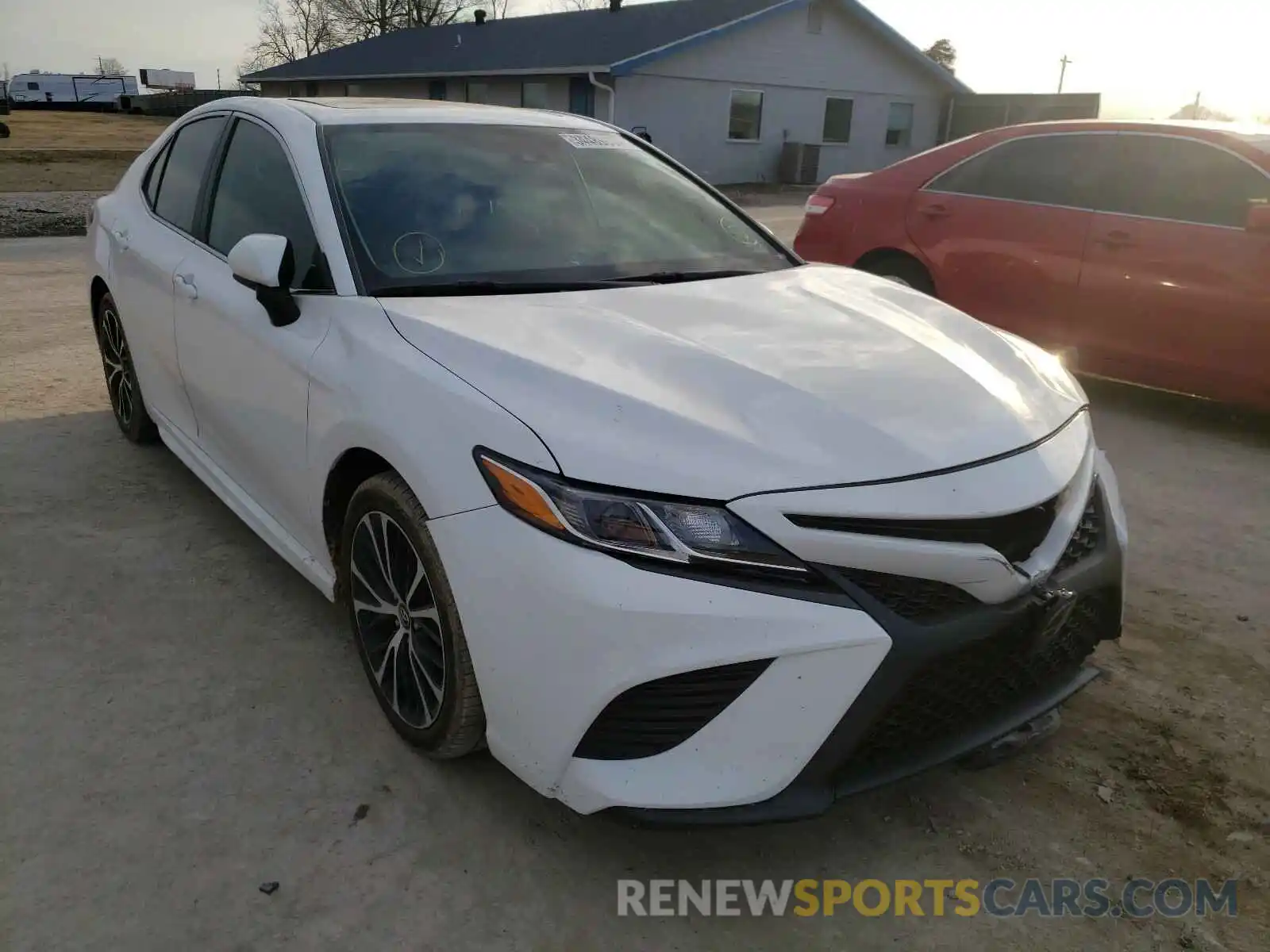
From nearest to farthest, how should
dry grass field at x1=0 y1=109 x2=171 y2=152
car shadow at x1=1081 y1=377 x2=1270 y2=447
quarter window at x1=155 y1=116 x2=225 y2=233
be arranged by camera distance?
quarter window at x1=155 y1=116 x2=225 y2=233, car shadow at x1=1081 y1=377 x2=1270 y2=447, dry grass field at x1=0 y1=109 x2=171 y2=152

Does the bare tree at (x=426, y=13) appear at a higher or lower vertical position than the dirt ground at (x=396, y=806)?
higher

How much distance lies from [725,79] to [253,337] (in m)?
24.3

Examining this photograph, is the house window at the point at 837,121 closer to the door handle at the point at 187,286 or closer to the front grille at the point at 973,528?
the door handle at the point at 187,286

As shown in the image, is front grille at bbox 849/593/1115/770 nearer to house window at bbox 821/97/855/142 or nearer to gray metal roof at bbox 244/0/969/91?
gray metal roof at bbox 244/0/969/91

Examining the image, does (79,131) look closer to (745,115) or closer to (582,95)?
(582,95)

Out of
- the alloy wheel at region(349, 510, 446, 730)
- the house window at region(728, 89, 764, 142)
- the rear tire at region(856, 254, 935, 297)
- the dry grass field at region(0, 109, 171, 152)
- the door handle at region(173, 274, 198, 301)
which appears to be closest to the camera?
the alloy wheel at region(349, 510, 446, 730)

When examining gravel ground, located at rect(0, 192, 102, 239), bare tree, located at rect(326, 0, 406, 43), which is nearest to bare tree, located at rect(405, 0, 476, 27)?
bare tree, located at rect(326, 0, 406, 43)

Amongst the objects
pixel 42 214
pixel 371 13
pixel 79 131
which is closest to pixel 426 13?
pixel 371 13

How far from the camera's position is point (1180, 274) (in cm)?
521

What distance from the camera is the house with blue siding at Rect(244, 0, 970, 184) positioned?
944 inches

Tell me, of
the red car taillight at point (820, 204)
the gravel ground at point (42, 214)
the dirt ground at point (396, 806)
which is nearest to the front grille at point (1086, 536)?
the dirt ground at point (396, 806)

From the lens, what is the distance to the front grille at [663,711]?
1908 mm

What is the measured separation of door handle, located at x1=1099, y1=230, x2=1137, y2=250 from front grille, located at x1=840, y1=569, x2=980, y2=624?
4191 mm

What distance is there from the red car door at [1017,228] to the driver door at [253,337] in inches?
164
